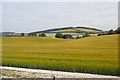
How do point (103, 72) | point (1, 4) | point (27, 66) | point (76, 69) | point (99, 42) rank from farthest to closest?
point (99, 42), point (27, 66), point (76, 69), point (103, 72), point (1, 4)

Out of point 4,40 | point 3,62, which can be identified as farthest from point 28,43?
point 3,62

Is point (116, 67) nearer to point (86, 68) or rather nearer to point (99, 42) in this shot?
point (86, 68)

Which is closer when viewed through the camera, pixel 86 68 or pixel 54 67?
pixel 86 68

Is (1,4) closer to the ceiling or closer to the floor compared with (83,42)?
closer to the ceiling

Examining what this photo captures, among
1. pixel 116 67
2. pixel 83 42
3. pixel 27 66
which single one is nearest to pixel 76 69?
pixel 116 67

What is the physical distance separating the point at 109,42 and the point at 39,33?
11.8 meters

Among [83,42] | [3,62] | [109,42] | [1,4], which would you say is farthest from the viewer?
[83,42]

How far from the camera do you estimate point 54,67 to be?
764 centimetres

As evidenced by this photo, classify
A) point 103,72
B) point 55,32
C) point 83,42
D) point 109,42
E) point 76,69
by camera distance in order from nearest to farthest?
1. point 103,72
2. point 76,69
3. point 55,32
4. point 109,42
5. point 83,42

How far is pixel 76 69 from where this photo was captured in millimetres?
7297

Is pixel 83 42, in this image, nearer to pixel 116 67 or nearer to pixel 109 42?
pixel 109 42

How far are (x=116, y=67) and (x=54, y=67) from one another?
347 cm

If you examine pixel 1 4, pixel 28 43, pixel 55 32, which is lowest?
pixel 28 43

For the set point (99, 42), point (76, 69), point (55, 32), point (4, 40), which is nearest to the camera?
point (76, 69)
